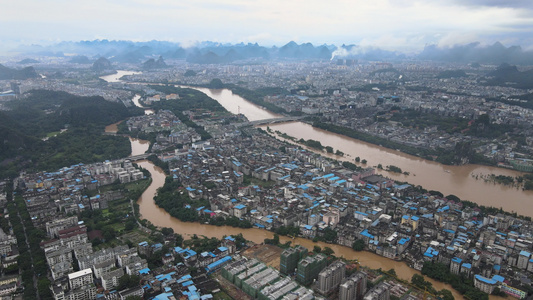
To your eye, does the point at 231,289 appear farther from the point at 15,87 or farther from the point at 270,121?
the point at 15,87

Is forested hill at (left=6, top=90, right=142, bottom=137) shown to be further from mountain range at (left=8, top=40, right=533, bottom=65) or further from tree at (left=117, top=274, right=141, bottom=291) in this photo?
mountain range at (left=8, top=40, right=533, bottom=65)

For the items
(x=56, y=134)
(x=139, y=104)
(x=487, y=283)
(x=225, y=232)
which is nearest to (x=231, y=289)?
(x=225, y=232)

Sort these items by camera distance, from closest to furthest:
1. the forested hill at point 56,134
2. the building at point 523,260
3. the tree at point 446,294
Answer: the tree at point 446,294, the building at point 523,260, the forested hill at point 56,134

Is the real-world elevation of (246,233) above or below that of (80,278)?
below

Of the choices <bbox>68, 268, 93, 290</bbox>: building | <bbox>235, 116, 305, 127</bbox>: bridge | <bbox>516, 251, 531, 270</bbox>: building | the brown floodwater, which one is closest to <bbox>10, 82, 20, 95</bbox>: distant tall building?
<bbox>235, 116, 305, 127</bbox>: bridge

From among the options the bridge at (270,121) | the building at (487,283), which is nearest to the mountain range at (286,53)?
the bridge at (270,121)

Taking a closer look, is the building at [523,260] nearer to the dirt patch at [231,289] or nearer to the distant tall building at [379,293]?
the distant tall building at [379,293]
